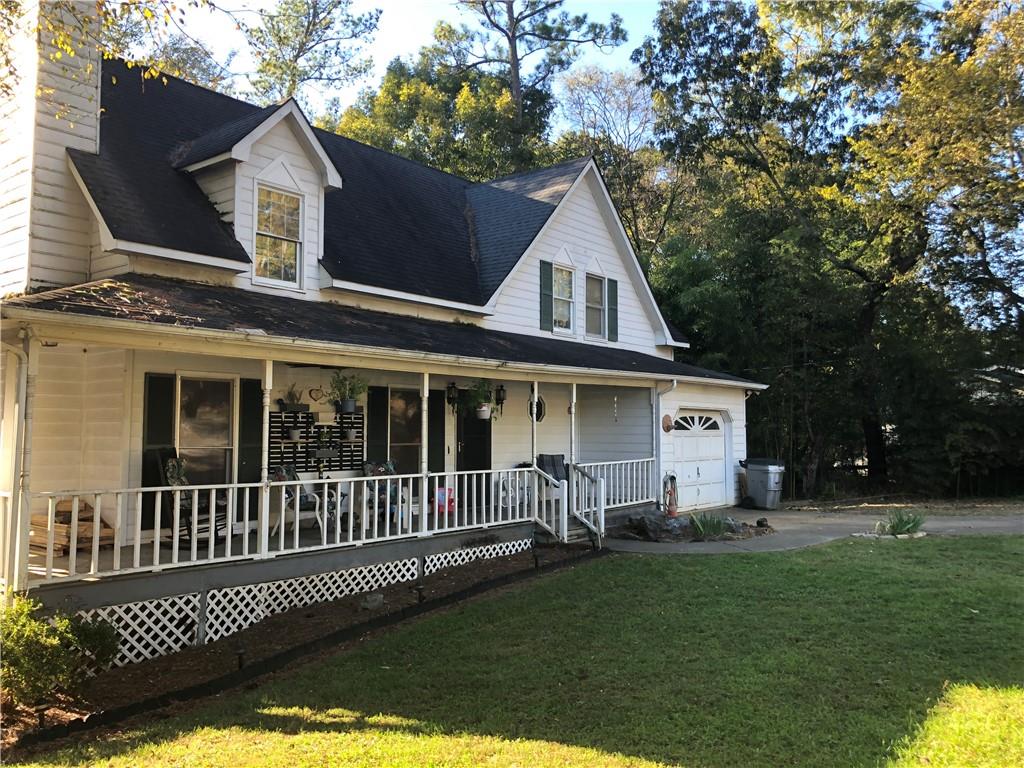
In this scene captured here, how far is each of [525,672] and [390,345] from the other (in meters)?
4.54

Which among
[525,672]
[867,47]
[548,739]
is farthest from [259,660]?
[867,47]

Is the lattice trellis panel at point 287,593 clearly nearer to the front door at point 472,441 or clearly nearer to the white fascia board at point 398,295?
the front door at point 472,441

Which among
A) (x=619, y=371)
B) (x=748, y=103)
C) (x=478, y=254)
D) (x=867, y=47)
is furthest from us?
(x=748, y=103)

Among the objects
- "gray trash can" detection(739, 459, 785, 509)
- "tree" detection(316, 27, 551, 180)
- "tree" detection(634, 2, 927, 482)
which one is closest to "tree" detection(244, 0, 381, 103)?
"tree" detection(316, 27, 551, 180)

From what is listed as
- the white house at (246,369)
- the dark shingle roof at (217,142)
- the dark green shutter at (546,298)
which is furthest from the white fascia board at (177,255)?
the dark green shutter at (546,298)

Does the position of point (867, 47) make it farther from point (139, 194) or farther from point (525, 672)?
point (525, 672)

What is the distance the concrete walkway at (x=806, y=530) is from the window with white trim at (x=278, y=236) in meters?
6.92

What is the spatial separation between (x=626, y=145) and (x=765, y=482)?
76.8 feet

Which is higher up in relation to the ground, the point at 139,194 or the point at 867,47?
the point at 867,47

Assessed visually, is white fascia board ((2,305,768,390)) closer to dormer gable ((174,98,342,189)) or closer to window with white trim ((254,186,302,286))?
window with white trim ((254,186,302,286))

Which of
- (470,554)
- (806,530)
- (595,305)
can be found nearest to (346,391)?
(470,554)

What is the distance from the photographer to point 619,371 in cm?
1356

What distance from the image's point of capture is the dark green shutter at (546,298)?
50.9 ft

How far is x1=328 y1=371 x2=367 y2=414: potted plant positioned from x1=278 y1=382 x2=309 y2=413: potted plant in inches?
24.3
